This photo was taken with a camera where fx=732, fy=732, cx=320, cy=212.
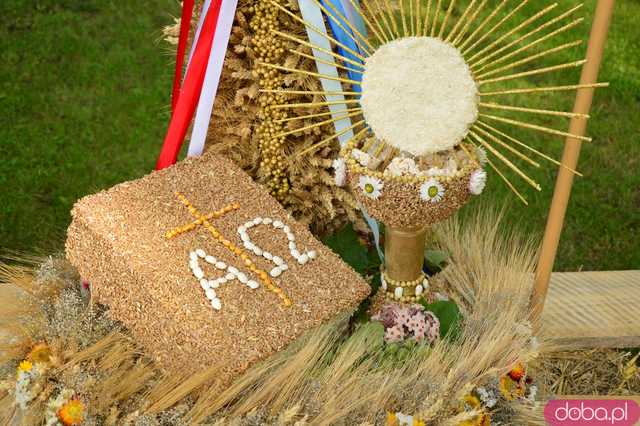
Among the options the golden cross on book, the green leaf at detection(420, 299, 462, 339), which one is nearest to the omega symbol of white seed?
the golden cross on book

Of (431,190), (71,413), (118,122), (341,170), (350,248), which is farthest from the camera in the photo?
(118,122)

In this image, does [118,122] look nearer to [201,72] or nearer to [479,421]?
[201,72]

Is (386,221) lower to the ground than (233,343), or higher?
higher

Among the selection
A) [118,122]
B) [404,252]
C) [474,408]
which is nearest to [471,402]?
[474,408]

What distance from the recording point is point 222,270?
1505mm

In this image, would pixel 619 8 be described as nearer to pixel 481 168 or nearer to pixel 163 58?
pixel 163 58

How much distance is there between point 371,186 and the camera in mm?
1409

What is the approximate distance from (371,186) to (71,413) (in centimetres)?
68

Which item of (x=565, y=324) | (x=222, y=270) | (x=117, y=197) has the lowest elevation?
(x=565, y=324)

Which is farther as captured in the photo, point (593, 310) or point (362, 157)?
point (593, 310)

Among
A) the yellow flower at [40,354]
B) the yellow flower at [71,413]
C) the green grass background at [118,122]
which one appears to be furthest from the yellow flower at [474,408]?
the green grass background at [118,122]

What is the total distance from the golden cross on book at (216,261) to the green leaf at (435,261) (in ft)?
1.74

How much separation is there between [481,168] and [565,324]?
2.40 feet

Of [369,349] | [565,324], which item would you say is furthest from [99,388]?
[565,324]
